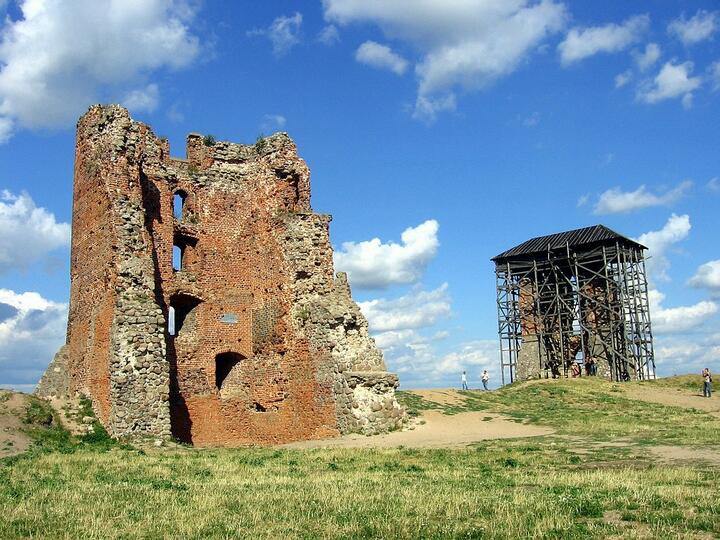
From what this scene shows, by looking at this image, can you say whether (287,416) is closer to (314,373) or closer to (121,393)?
(314,373)

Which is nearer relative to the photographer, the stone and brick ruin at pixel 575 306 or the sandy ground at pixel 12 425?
the sandy ground at pixel 12 425

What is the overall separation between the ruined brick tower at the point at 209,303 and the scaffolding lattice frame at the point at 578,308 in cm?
2640

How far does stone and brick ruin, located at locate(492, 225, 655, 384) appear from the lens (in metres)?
42.0

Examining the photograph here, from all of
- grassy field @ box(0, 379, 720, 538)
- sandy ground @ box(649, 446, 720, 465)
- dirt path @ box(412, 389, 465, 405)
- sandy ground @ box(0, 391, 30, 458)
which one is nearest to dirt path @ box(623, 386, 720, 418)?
dirt path @ box(412, 389, 465, 405)

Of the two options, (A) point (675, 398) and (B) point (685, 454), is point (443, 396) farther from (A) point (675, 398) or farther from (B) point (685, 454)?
(B) point (685, 454)

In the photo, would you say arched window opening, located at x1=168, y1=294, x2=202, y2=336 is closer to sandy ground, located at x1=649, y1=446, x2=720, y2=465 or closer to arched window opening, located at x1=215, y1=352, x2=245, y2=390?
arched window opening, located at x1=215, y1=352, x2=245, y2=390

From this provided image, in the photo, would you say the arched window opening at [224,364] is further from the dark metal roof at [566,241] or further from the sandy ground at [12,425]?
the dark metal roof at [566,241]

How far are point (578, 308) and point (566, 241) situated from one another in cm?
426

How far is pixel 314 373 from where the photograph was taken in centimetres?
1931

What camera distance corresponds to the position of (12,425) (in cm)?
1591

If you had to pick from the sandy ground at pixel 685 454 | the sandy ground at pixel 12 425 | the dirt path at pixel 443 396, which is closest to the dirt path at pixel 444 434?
the dirt path at pixel 443 396

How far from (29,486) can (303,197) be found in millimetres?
13354

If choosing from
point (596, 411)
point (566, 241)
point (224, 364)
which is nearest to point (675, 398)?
point (596, 411)

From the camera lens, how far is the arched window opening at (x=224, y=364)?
70.1 feet
